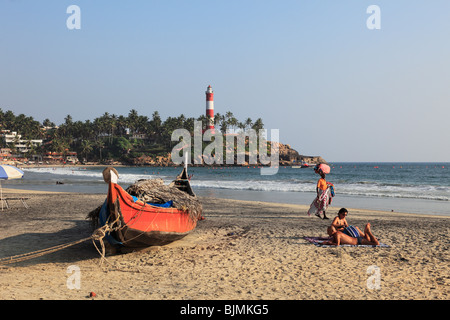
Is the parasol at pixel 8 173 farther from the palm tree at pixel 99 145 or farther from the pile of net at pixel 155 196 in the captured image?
the palm tree at pixel 99 145

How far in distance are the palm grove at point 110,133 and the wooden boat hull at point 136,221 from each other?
383 ft

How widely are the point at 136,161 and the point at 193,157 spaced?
19.7m

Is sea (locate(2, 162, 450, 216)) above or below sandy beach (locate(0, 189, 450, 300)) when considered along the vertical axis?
below

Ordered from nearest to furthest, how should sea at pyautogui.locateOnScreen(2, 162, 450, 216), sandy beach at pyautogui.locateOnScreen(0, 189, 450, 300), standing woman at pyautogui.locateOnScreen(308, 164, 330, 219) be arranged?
sandy beach at pyautogui.locateOnScreen(0, 189, 450, 300) < standing woman at pyautogui.locateOnScreen(308, 164, 330, 219) < sea at pyautogui.locateOnScreen(2, 162, 450, 216)

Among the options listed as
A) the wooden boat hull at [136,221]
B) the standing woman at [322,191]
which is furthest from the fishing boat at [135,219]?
the standing woman at [322,191]

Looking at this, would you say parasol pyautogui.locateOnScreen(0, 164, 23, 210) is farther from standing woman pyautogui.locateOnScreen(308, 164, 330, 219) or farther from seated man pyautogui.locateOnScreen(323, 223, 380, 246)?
seated man pyautogui.locateOnScreen(323, 223, 380, 246)

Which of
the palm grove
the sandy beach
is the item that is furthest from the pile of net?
the palm grove

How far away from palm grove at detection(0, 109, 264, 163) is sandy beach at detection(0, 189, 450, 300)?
11471cm

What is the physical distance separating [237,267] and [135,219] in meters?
2.56

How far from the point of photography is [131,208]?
7.93m

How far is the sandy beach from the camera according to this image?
241 inches

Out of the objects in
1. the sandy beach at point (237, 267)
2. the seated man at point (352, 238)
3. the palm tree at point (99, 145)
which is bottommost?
the sandy beach at point (237, 267)

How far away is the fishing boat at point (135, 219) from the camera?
7.65 m
